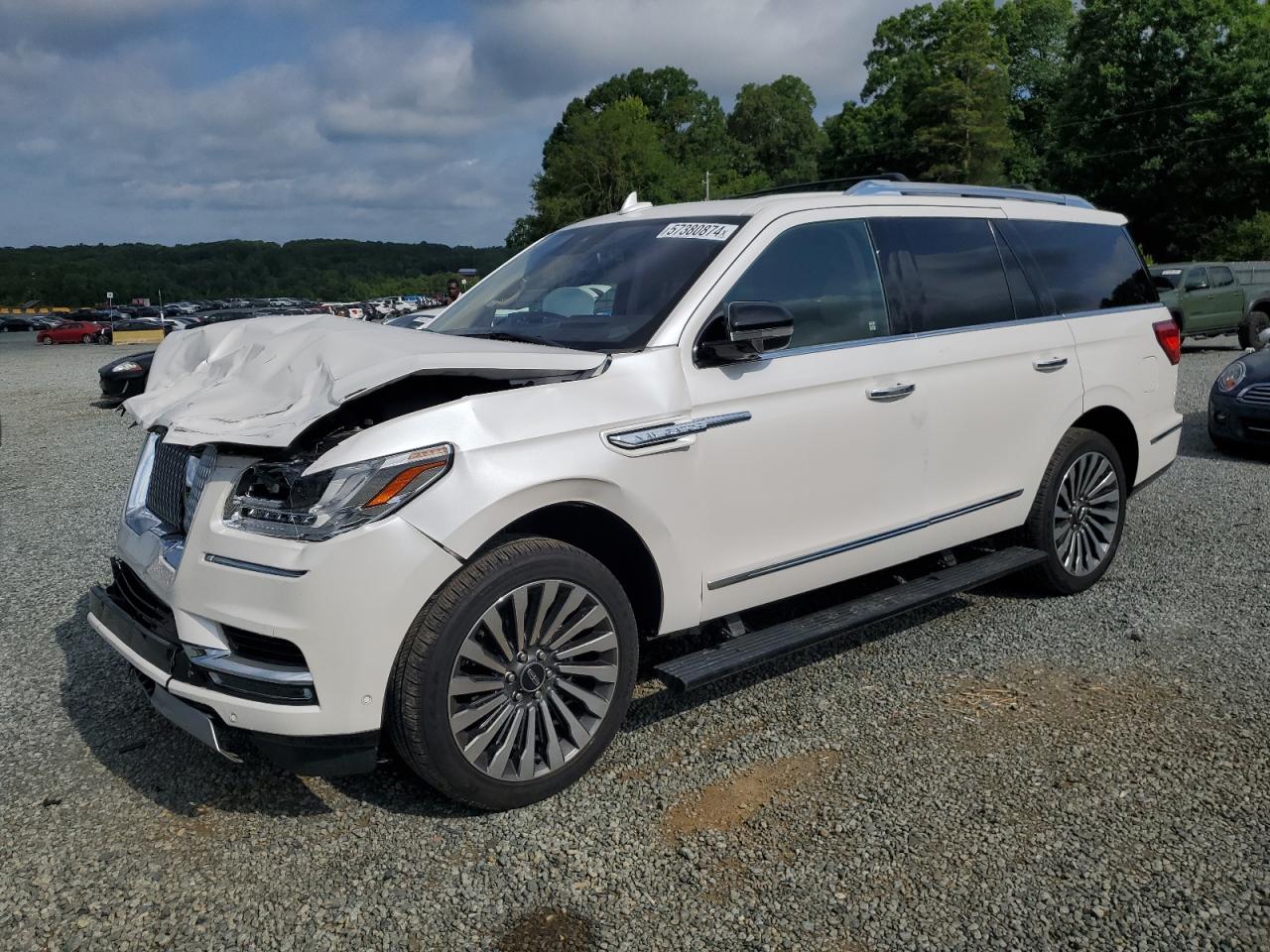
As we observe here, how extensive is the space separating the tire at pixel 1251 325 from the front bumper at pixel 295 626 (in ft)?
66.9

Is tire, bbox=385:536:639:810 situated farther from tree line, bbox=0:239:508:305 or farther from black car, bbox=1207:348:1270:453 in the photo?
tree line, bbox=0:239:508:305

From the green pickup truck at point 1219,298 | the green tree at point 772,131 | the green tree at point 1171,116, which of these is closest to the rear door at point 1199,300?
the green pickup truck at point 1219,298

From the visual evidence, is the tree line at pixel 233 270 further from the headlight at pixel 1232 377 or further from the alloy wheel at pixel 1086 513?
the alloy wheel at pixel 1086 513

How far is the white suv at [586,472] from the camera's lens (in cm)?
299

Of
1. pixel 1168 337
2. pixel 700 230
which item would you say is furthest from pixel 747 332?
pixel 1168 337

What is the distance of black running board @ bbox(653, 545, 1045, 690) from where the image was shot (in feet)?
11.8

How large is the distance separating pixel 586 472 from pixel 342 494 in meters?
0.75

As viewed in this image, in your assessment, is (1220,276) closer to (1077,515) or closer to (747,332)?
(1077,515)

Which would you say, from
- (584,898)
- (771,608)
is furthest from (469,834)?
(771,608)

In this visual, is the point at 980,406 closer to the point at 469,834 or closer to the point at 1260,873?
the point at 1260,873

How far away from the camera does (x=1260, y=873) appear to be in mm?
2963

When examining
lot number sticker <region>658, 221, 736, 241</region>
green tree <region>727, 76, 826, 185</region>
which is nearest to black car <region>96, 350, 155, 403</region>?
lot number sticker <region>658, 221, 736, 241</region>

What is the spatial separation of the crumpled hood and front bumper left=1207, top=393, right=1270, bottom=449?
758 centimetres

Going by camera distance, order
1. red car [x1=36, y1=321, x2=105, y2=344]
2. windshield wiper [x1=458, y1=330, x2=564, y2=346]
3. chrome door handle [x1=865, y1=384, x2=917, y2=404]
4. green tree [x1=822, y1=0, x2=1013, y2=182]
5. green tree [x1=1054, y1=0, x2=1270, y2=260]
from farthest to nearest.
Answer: green tree [x1=822, y1=0, x2=1013, y2=182]
red car [x1=36, y1=321, x2=105, y2=344]
green tree [x1=1054, y1=0, x2=1270, y2=260]
chrome door handle [x1=865, y1=384, x2=917, y2=404]
windshield wiper [x1=458, y1=330, x2=564, y2=346]
